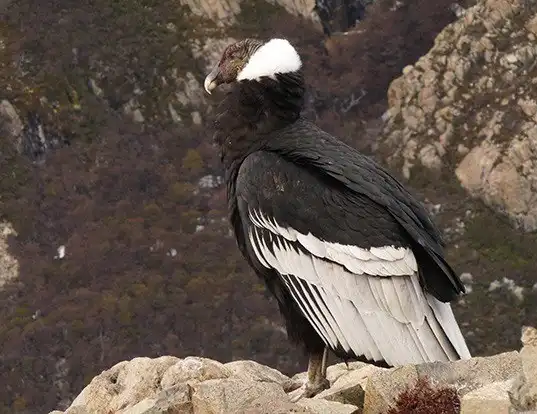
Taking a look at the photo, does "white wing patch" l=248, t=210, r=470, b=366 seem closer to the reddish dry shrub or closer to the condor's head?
the reddish dry shrub

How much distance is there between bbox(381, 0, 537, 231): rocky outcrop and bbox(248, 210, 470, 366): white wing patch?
206ft

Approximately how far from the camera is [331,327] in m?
10.9

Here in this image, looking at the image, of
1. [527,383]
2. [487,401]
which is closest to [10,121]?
[487,401]

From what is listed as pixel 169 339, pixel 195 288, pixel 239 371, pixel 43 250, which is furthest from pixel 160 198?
pixel 239 371

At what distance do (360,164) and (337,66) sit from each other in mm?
100697

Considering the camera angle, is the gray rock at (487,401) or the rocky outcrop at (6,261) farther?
the rocky outcrop at (6,261)

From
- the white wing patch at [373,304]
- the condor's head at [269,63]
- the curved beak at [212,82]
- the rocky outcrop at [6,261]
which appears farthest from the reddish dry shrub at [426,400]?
the rocky outcrop at [6,261]

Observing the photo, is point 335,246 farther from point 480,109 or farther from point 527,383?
point 480,109

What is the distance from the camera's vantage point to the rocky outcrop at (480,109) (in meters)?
73.8

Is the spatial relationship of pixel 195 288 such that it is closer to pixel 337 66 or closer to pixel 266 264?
pixel 337 66

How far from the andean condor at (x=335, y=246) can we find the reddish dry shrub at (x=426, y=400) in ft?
2.19

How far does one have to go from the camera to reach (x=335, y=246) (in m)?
10.8

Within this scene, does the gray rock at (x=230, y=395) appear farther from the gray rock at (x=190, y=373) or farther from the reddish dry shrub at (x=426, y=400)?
the gray rock at (x=190, y=373)

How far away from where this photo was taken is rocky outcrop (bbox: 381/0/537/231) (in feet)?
242
